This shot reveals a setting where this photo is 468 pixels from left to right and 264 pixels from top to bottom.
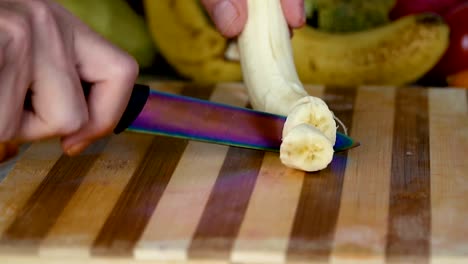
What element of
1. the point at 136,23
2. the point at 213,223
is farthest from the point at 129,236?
the point at 136,23

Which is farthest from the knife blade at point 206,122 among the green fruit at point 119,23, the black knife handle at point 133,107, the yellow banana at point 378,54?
the green fruit at point 119,23

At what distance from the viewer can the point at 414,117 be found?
148 centimetres

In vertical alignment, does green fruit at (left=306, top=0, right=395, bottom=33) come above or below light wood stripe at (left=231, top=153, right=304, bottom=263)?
below

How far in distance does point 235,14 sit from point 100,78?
336mm

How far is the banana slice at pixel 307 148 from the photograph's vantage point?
124 cm

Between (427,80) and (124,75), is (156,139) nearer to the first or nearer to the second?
(124,75)

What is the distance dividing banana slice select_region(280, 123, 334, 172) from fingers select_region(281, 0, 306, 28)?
9.8 inches

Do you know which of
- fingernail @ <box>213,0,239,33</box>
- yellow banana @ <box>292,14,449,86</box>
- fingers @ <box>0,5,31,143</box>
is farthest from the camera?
yellow banana @ <box>292,14,449,86</box>

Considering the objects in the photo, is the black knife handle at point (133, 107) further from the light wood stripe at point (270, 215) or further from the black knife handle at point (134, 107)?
the light wood stripe at point (270, 215)

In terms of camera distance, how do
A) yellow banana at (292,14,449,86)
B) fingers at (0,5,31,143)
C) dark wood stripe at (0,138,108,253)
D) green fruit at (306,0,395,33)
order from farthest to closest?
green fruit at (306,0,395,33) < yellow banana at (292,14,449,86) < dark wood stripe at (0,138,108,253) < fingers at (0,5,31,143)

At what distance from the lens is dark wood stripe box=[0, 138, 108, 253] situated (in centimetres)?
113

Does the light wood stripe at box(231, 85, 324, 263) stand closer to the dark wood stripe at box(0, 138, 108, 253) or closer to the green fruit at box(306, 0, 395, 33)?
the dark wood stripe at box(0, 138, 108, 253)

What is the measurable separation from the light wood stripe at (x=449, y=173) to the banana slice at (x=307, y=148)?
0.14m

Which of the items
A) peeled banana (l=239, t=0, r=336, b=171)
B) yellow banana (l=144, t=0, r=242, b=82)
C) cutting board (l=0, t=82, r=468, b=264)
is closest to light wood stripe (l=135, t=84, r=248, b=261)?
cutting board (l=0, t=82, r=468, b=264)
